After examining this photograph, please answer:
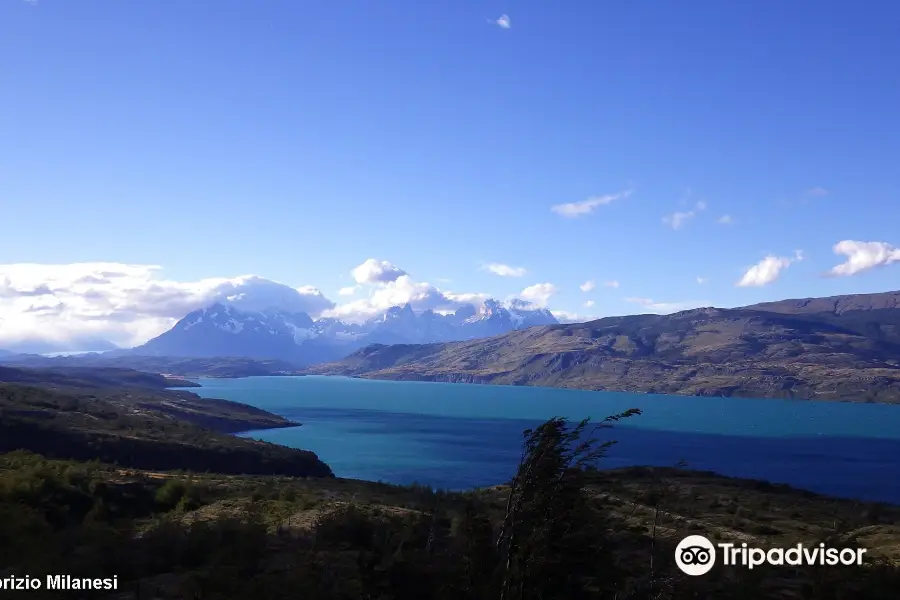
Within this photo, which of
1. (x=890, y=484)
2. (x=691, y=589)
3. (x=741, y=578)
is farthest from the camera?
(x=890, y=484)

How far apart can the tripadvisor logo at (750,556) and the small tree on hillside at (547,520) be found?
620 centimetres

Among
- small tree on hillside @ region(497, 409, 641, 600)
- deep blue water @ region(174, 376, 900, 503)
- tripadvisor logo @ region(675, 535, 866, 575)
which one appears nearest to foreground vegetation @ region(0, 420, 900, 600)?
small tree on hillside @ region(497, 409, 641, 600)

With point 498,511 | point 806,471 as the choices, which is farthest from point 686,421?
point 498,511

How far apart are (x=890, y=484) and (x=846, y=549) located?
83848 millimetres

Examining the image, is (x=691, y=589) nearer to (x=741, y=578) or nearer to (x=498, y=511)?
(x=741, y=578)

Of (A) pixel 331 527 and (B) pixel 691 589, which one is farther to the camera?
(A) pixel 331 527

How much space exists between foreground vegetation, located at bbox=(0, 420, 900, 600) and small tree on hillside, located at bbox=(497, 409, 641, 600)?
3cm

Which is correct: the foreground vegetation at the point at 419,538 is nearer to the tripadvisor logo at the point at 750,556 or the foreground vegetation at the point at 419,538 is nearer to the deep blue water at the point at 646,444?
the tripadvisor logo at the point at 750,556

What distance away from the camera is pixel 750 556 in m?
17.6

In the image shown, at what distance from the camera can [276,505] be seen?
91.0ft

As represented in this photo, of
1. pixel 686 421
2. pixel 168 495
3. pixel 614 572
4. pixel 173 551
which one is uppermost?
pixel 614 572

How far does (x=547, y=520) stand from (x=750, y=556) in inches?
498

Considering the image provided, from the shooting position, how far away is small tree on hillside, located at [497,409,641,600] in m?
8.18

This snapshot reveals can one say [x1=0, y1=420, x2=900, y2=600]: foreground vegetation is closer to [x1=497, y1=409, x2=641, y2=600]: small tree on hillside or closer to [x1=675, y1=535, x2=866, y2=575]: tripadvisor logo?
[x1=497, y1=409, x2=641, y2=600]: small tree on hillside
